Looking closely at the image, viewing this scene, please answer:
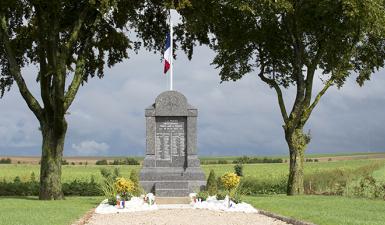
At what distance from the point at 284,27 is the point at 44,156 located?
15.0 m

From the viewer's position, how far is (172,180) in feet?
92.8

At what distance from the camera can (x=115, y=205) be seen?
855 inches

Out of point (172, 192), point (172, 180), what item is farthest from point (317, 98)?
point (172, 192)

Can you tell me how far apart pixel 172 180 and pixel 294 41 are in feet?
34.7

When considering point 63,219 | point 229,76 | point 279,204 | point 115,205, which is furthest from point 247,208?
point 229,76

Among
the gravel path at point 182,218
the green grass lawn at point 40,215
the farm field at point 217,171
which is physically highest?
the farm field at point 217,171

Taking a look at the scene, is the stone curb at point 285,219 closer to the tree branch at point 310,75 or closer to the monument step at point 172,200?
the monument step at point 172,200

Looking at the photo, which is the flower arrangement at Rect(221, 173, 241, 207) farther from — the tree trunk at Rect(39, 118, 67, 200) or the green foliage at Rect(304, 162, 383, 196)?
the green foliage at Rect(304, 162, 383, 196)

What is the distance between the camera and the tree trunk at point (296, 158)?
31203mm

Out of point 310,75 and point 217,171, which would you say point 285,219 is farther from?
point 217,171

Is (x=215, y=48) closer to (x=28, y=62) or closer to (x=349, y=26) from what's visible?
(x=349, y=26)

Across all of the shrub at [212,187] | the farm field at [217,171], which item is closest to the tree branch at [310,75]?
the shrub at [212,187]

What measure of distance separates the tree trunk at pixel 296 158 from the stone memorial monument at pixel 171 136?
5.67 m

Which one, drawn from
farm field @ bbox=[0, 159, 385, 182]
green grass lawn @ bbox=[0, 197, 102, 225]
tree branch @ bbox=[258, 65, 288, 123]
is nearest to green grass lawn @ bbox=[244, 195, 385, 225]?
green grass lawn @ bbox=[0, 197, 102, 225]
